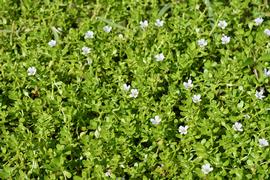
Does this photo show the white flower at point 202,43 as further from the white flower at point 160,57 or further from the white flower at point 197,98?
the white flower at point 197,98

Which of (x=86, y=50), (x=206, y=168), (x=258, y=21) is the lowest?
(x=206, y=168)

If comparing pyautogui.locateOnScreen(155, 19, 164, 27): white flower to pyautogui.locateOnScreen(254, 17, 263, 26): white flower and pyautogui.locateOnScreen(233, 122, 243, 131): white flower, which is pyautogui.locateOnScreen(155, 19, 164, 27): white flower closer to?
pyautogui.locateOnScreen(254, 17, 263, 26): white flower

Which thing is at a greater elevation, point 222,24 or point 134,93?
point 222,24

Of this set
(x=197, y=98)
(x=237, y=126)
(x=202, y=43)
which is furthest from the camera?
(x=202, y=43)

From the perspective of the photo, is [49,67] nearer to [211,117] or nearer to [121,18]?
[121,18]

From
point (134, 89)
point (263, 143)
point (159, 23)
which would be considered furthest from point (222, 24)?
point (263, 143)

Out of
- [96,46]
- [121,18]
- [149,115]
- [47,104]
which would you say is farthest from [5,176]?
[121,18]

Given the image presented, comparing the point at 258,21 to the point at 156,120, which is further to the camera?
the point at 258,21

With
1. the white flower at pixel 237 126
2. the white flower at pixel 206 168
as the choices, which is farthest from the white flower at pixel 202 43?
the white flower at pixel 206 168

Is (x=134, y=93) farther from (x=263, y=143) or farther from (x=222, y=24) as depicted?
(x=222, y=24)
